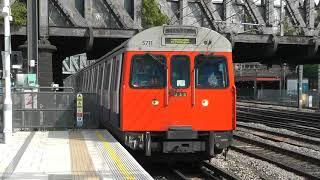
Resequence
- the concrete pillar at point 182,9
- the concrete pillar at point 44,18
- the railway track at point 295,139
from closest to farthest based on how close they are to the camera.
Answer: the railway track at point 295,139, the concrete pillar at point 44,18, the concrete pillar at point 182,9

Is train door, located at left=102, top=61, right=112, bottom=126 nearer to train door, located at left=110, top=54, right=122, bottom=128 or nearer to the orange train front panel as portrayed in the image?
train door, located at left=110, top=54, right=122, bottom=128

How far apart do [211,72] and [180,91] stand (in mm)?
877

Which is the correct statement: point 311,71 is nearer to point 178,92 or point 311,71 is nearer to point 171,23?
point 171,23

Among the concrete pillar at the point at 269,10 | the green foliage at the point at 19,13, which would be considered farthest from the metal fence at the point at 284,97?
the green foliage at the point at 19,13

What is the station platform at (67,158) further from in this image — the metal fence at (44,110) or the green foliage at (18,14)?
the green foliage at (18,14)

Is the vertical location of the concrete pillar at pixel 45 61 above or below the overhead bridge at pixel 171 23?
below

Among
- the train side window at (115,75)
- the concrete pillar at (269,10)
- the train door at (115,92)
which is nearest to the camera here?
the train door at (115,92)

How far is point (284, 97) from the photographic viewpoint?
208 ft

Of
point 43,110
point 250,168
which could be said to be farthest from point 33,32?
point 250,168

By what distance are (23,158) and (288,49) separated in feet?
73.0

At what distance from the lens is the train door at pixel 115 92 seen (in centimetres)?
1264

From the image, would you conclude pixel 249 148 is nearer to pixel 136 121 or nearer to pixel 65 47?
pixel 136 121

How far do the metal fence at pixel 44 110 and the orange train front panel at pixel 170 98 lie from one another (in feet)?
16.9

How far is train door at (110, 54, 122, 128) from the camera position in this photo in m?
12.6
